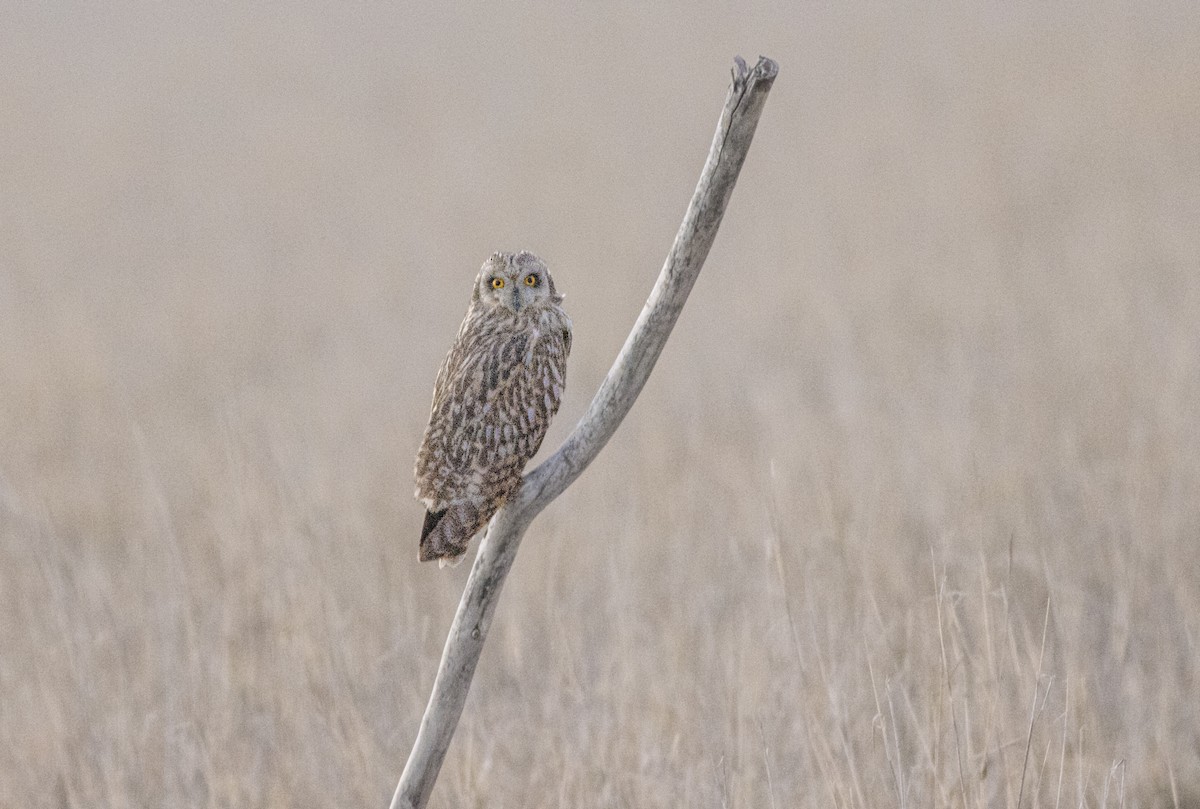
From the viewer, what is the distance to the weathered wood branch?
1.46 metres

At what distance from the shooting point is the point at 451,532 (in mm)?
A: 1597

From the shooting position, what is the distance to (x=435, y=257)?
834 cm

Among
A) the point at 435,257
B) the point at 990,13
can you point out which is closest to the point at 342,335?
the point at 435,257

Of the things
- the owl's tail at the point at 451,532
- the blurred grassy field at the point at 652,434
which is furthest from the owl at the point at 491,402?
the blurred grassy field at the point at 652,434

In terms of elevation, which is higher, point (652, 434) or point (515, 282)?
point (515, 282)

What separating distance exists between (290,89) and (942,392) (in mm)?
11032

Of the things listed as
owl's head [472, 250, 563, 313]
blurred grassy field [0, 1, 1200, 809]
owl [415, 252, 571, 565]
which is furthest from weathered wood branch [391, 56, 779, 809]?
blurred grassy field [0, 1, 1200, 809]

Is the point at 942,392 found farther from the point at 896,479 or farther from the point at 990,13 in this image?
the point at 990,13

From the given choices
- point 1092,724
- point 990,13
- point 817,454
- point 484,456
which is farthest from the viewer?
point 990,13

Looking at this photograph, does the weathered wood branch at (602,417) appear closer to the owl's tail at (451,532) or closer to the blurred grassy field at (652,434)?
the owl's tail at (451,532)

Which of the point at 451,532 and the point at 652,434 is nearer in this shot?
the point at 451,532

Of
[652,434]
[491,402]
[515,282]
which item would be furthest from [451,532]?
[652,434]

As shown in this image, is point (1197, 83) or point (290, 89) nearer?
point (1197, 83)

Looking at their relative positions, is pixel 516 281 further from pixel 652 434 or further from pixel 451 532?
pixel 652 434
